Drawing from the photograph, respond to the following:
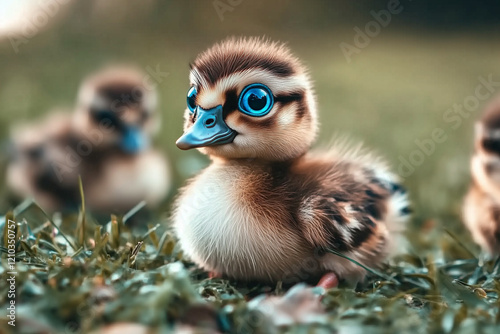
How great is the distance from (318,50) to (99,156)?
540 centimetres

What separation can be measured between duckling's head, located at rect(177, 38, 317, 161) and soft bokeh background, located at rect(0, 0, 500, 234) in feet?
12.0

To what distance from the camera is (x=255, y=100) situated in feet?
8.37

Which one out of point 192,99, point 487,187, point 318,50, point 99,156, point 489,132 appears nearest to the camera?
point 192,99

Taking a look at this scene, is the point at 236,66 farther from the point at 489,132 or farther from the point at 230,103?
the point at 489,132

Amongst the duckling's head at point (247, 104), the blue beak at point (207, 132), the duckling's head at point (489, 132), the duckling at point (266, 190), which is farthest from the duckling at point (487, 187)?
the blue beak at point (207, 132)

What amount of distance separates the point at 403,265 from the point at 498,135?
3.40 ft

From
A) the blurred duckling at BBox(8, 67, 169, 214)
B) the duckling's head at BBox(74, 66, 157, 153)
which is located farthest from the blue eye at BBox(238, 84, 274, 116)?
the duckling's head at BBox(74, 66, 157, 153)

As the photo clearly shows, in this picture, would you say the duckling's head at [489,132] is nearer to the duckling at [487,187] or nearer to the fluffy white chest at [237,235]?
the duckling at [487,187]

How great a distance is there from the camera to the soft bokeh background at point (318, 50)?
6.99 m

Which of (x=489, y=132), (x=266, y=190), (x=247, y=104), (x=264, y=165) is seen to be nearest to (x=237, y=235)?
(x=266, y=190)

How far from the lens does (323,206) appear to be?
2469 millimetres

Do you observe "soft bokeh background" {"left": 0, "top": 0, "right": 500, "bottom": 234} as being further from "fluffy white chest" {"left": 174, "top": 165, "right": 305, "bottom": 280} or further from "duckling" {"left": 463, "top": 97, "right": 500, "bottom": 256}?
"fluffy white chest" {"left": 174, "top": 165, "right": 305, "bottom": 280}

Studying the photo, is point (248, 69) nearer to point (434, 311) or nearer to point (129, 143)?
point (434, 311)

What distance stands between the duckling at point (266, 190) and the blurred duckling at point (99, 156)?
179 cm
